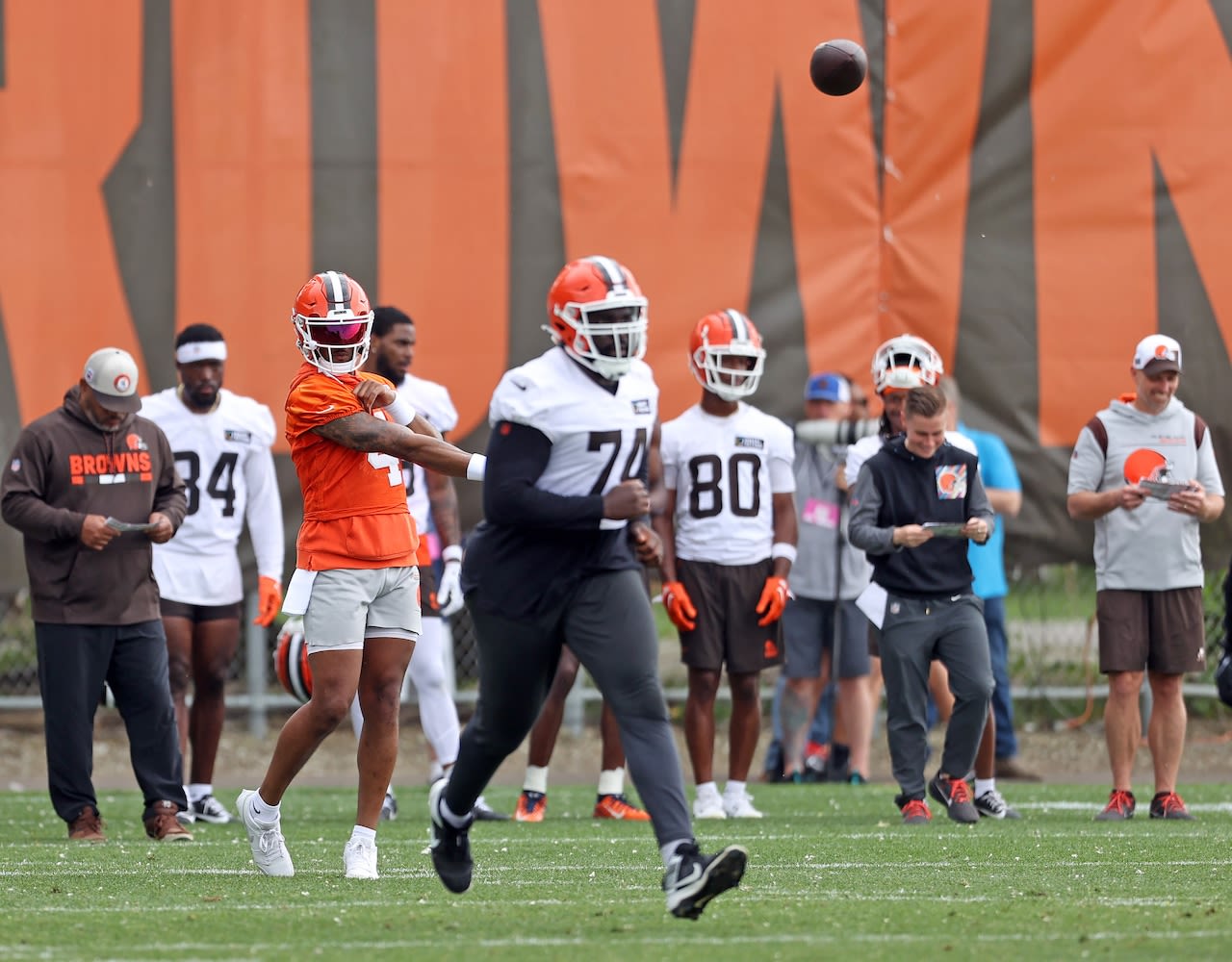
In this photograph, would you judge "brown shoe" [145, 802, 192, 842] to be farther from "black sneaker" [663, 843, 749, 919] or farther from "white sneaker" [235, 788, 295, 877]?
"black sneaker" [663, 843, 749, 919]

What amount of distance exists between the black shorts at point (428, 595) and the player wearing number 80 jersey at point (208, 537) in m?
0.67

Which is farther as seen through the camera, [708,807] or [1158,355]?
[708,807]

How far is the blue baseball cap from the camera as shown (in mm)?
11281

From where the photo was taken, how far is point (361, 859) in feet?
20.7

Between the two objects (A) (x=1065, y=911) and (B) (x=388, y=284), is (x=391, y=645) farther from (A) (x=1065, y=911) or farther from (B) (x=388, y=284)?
(B) (x=388, y=284)

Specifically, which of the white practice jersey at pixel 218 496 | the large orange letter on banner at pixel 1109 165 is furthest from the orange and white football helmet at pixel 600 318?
the large orange letter on banner at pixel 1109 165

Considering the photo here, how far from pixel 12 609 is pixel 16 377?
203 centimetres

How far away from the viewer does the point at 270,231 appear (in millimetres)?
11797

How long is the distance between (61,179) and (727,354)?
455 centimetres

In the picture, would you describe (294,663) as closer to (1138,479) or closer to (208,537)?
(208,537)

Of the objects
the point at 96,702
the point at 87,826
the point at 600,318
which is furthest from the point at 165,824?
the point at 600,318

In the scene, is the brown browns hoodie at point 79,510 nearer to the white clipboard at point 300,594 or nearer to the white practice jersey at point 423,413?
the white practice jersey at point 423,413

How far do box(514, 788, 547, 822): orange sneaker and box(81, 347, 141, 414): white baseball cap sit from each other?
2459 millimetres

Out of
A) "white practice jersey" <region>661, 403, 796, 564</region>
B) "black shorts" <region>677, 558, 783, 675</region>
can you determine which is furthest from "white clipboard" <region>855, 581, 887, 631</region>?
"white practice jersey" <region>661, 403, 796, 564</region>
